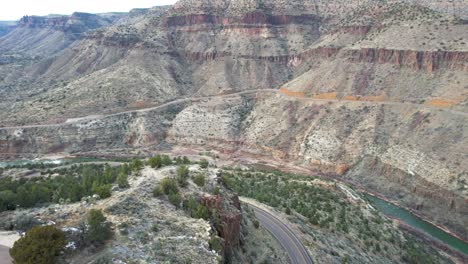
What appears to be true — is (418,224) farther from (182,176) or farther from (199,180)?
(182,176)

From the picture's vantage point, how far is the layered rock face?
8469 cm

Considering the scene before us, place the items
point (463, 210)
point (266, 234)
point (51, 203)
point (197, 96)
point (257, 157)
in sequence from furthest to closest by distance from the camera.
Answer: point (197, 96) → point (257, 157) → point (463, 210) → point (266, 234) → point (51, 203)

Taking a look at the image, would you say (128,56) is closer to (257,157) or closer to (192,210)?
(257,157)

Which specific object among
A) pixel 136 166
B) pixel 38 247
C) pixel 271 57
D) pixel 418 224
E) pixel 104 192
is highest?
pixel 38 247

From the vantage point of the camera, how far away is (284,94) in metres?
117

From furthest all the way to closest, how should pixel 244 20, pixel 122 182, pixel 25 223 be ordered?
pixel 244 20, pixel 122 182, pixel 25 223

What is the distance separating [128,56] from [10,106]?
40771 millimetres

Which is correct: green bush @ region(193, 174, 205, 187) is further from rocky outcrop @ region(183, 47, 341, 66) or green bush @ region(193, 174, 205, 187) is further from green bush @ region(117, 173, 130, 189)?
rocky outcrop @ region(183, 47, 341, 66)

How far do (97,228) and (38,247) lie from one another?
A: 418 centimetres

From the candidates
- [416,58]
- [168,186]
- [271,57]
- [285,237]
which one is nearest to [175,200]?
[168,186]

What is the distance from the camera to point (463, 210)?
6912 cm

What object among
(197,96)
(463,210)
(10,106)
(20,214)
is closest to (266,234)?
(20,214)

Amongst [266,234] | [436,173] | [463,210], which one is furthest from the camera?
[436,173]

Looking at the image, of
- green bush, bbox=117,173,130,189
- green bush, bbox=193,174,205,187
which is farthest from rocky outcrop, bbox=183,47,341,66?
green bush, bbox=117,173,130,189
